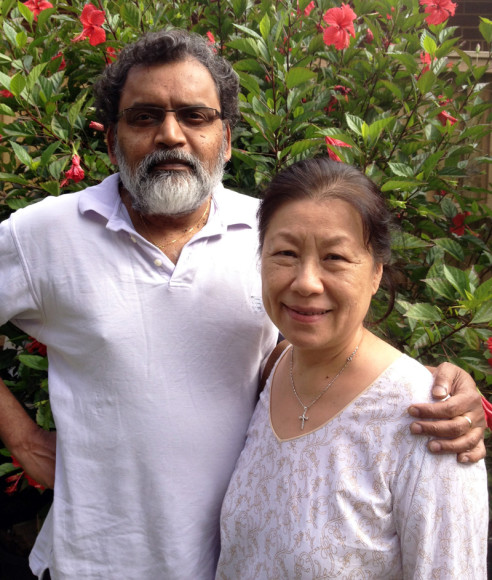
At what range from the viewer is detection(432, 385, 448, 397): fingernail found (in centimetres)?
115

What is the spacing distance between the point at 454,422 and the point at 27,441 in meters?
1.19

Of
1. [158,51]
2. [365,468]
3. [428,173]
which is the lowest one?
[365,468]

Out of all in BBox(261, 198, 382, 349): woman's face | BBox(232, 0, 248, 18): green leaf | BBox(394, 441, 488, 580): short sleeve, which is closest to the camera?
BBox(394, 441, 488, 580): short sleeve

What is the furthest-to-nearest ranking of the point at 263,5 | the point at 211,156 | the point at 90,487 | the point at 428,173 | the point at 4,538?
the point at 4,538
the point at 263,5
the point at 428,173
the point at 211,156
the point at 90,487

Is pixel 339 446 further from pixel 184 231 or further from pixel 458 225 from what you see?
pixel 458 225

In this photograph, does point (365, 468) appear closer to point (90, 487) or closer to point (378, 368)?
point (378, 368)

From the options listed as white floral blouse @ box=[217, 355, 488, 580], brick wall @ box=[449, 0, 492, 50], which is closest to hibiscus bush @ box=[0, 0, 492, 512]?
white floral blouse @ box=[217, 355, 488, 580]

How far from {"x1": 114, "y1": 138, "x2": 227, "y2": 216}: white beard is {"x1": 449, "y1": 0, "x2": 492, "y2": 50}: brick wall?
11.7ft

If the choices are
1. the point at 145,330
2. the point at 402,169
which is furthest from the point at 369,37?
the point at 145,330

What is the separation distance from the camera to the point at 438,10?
7.36 feet

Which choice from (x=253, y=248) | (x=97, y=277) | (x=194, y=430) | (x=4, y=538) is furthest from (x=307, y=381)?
(x=4, y=538)

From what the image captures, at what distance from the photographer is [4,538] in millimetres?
2762

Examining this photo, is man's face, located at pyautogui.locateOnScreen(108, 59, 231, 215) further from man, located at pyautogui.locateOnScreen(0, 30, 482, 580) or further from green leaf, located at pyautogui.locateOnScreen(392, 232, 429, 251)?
green leaf, located at pyautogui.locateOnScreen(392, 232, 429, 251)

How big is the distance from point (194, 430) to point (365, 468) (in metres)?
0.51
